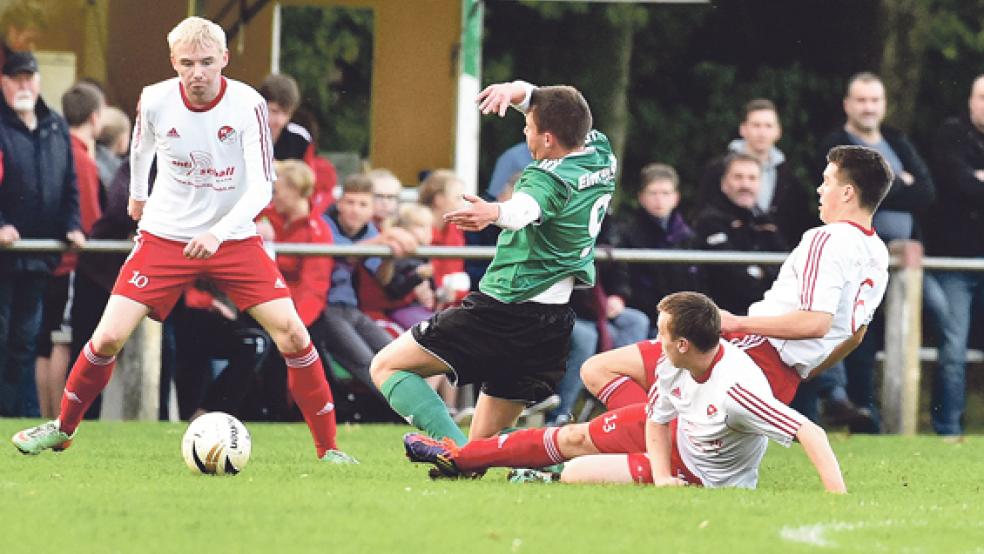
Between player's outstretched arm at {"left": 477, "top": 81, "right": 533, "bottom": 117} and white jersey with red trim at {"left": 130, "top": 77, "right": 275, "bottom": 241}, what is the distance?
122 cm

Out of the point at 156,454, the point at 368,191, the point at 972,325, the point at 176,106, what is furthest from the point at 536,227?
the point at 972,325

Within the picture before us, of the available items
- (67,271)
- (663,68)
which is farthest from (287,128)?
(663,68)

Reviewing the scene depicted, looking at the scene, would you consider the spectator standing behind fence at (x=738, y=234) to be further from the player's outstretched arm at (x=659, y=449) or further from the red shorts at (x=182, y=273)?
the player's outstretched arm at (x=659, y=449)

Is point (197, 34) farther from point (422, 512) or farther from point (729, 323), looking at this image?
point (422, 512)

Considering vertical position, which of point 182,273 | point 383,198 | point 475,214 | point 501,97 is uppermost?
point 501,97

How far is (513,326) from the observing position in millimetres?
8320

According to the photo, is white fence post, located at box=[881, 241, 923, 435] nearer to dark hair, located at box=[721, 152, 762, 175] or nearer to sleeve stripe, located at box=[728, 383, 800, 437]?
dark hair, located at box=[721, 152, 762, 175]

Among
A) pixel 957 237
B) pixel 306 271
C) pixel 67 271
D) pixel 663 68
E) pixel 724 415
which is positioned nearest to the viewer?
pixel 724 415

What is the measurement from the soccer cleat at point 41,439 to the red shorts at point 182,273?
27.2 inches

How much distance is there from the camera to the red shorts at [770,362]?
28.0 feet

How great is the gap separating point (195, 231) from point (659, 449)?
97.0 inches

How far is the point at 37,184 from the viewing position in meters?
11.9

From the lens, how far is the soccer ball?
27.1ft

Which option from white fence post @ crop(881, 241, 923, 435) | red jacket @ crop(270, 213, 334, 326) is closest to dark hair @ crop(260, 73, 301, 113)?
red jacket @ crop(270, 213, 334, 326)
